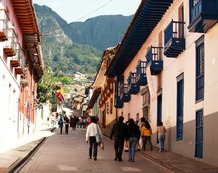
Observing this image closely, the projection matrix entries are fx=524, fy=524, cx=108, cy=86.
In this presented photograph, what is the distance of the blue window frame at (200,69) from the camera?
1740 centimetres

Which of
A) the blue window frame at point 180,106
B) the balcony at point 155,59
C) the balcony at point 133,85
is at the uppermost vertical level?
the balcony at point 155,59

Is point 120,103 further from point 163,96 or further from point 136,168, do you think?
point 136,168

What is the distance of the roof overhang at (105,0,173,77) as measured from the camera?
23.1 meters

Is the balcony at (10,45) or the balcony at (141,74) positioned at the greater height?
the balcony at (10,45)

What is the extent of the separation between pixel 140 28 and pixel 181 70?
685cm

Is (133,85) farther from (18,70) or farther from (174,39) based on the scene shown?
(174,39)

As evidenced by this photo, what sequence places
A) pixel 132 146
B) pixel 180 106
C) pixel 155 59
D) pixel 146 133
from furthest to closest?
pixel 155 59 → pixel 146 133 → pixel 180 106 → pixel 132 146

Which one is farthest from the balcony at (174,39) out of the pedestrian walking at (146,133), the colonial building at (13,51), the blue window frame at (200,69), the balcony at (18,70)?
the balcony at (18,70)

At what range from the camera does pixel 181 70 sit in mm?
20609

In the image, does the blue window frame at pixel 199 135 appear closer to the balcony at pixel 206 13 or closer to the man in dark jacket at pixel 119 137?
the man in dark jacket at pixel 119 137

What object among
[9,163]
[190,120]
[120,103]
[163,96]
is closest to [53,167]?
[9,163]

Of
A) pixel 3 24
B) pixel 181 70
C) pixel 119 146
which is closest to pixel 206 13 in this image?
pixel 119 146

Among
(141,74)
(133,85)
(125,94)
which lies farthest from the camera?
(125,94)

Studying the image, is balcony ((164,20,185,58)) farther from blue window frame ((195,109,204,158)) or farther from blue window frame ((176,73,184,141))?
blue window frame ((195,109,204,158))
